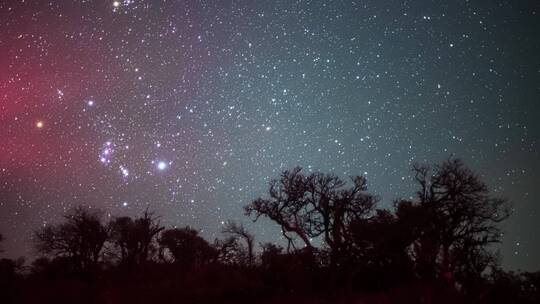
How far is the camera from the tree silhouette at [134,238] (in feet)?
140

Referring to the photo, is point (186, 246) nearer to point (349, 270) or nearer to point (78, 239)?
point (78, 239)

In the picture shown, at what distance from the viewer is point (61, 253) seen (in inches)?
1751

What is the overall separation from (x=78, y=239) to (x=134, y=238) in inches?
213

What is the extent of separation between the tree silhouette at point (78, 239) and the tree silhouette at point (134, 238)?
1.72 m

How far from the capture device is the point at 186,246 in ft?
166

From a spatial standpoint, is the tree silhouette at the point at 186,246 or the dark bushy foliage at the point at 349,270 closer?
the dark bushy foliage at the point at 349,270

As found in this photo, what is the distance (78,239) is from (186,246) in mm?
12035

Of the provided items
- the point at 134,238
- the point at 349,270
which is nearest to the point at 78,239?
the point at 134,238

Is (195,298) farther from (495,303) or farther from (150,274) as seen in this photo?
(495,303)

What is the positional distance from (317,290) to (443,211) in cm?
1197

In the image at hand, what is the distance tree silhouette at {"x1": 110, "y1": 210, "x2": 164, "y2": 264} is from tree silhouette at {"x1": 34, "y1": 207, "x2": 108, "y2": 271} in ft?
5.66

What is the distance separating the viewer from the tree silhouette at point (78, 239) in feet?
138

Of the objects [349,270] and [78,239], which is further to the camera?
[78,239]

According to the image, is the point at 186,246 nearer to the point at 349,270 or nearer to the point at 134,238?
the point at 134,238
